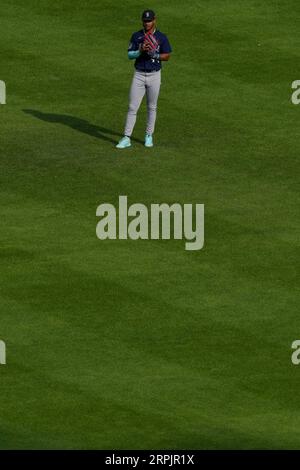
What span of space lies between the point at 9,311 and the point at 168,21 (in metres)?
14.4

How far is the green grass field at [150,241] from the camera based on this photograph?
24.9 metres

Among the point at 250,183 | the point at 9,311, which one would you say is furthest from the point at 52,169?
the point at 9,311

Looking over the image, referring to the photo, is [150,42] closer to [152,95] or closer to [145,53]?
[145,53]

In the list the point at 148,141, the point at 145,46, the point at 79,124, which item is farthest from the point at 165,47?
the point at 79,124

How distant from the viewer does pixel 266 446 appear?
23.8 meters

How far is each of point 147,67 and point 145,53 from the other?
348 mm

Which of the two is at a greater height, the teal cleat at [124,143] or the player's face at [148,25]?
the player's face at [148,25]

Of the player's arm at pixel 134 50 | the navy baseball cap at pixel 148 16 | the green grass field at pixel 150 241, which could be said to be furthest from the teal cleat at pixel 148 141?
the navy baseball cap at pixel 148 16

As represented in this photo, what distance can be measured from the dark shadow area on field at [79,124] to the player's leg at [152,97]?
725mm

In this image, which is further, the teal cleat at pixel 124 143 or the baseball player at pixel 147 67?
the teal cleat at pixel 124 143

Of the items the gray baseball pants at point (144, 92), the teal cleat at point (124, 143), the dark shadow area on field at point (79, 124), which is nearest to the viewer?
the gray baseball pants at point (144, 92)

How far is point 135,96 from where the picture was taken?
34438mm

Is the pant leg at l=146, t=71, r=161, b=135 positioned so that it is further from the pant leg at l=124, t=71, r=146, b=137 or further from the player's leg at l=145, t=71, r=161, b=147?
the pant leg at l=124, t=71, r=146, b=137

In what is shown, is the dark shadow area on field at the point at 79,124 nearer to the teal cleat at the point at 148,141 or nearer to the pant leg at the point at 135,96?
the teal cleat at the point at 148,141
